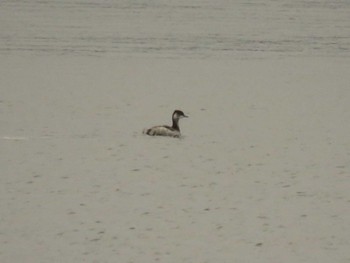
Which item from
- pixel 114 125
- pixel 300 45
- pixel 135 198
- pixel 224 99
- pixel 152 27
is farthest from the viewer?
pixel 152 27

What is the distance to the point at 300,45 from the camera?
27.4 metres

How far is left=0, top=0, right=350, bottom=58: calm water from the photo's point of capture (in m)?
25.4

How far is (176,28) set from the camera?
1172 inches

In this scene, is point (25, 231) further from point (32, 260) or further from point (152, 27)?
point (152, 27)

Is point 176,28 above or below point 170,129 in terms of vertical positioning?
above

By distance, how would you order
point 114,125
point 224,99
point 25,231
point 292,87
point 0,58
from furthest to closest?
1. point 0,58
2. point 292,87
3. point 224,99
4. point 114,125
5. point 25,231

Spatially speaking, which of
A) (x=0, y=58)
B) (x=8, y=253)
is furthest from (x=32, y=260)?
(x=0, y=58)

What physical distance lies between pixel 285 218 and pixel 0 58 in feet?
49.8

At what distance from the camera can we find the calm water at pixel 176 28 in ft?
83.4

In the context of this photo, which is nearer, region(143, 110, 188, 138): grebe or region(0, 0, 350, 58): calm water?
region(143, 110, 188, 138): grebe

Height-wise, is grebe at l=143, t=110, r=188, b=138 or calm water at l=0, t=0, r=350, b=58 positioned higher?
calm water at l=0, t=0, r=350, b=58

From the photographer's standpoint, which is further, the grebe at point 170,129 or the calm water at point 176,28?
the calm water at point 176,28

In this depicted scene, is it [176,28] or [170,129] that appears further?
[176,28]

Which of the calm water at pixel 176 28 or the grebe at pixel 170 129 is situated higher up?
the calm water at pixel 176 28
